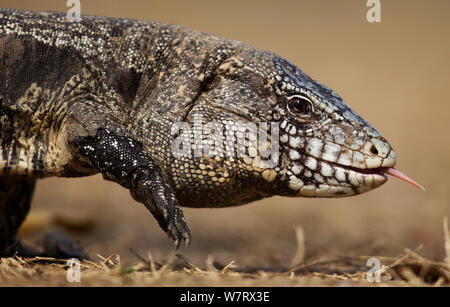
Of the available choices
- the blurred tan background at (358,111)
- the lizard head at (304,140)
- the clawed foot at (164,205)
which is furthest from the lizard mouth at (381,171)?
the blurred tan background at (358,111)

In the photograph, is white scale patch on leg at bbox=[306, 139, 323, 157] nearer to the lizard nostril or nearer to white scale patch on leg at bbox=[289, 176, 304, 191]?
white scale patch on leg at bbox=[289, 176, 304, 191]

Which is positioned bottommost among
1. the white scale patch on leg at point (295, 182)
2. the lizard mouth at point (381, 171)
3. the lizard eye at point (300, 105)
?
the white scale patch on leg at point (295, 182)

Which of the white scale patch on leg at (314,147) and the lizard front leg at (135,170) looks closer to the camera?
the lizard front leg at (135,170)

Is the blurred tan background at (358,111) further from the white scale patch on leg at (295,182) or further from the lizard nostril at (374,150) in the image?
→ the lizard nostril at (374,150)

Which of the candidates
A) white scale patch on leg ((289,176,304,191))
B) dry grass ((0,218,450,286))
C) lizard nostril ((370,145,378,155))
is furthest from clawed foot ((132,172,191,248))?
lizard nostril ((370,145,378,155))
